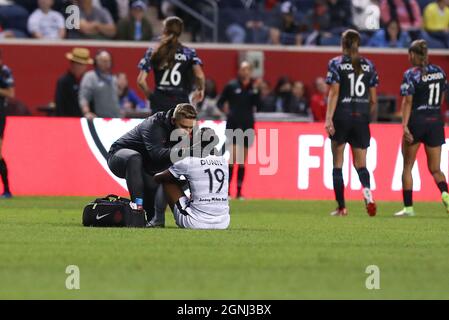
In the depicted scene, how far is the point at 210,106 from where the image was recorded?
1045 inches

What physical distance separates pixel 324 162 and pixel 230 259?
11501 millimetres

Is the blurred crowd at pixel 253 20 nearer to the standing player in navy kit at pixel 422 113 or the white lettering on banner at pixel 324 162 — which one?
the white lettering on banner at pixel 324 162

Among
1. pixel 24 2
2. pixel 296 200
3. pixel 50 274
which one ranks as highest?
pixel 24 2

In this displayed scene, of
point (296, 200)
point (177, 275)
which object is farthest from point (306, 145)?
point (177, 275)

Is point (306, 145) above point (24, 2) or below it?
below

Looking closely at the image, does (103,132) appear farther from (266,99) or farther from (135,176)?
(135,176)

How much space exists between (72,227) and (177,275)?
475 cm

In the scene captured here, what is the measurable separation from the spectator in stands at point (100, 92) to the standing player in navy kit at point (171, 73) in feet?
19.8

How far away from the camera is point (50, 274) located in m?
10.7

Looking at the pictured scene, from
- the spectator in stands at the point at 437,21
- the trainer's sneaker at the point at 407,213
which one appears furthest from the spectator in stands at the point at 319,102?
the trainer's sneaker at the point at 407,213

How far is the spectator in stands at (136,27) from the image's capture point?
92.1 ft
